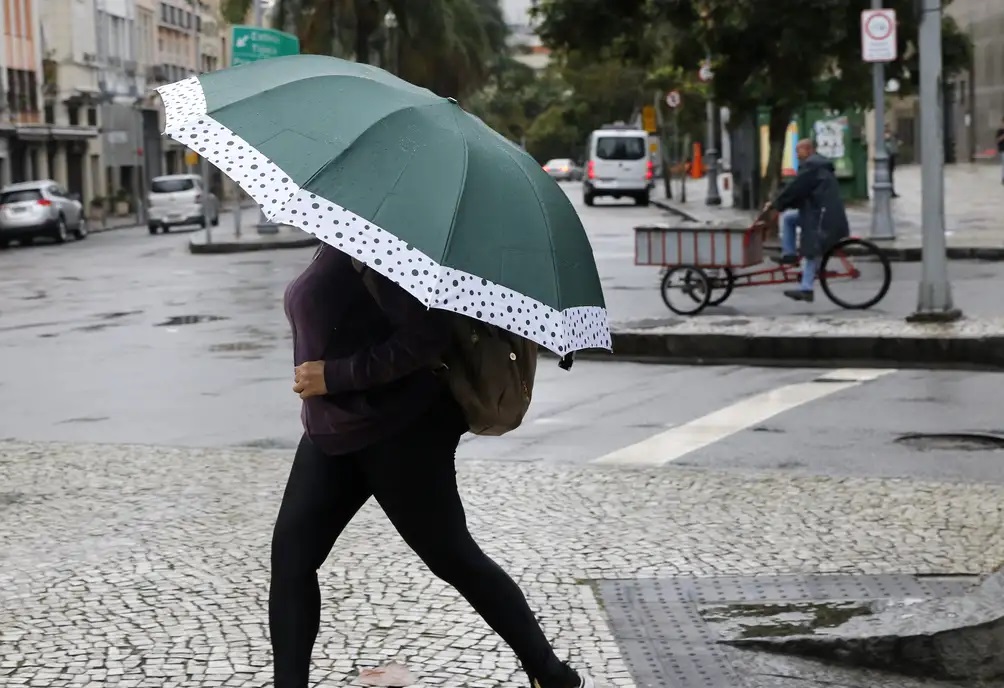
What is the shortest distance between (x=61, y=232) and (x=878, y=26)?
2607 centimetres

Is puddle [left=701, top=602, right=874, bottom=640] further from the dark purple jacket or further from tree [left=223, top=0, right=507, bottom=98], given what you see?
tree [left=223, top=0, right=507, bottom=98]

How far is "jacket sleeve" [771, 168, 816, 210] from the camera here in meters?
16.8

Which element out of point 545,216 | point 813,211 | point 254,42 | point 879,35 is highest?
point 254,42

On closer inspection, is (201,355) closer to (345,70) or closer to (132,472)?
(132,472)

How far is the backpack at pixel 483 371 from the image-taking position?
4.21 m

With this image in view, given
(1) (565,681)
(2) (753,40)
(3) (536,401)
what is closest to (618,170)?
(2) (753,40)

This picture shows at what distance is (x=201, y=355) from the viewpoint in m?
14.4

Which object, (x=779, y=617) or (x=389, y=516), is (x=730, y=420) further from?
(x=389, y=516)

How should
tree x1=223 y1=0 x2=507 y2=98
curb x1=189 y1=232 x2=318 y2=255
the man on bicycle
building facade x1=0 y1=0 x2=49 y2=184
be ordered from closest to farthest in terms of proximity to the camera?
the man on bicycle → curb x1=189 y1=232 x2=318 y2=255 → tree x1=223 y1=0 x2=507 y2=98 → building facade x1=0 y1=0 x2=49 y2=184

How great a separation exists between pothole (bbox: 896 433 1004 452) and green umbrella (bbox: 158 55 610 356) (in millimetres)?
5515

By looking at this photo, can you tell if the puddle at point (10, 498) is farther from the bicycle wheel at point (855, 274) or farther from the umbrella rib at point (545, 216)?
the bicycle wheel at point (855, 274)

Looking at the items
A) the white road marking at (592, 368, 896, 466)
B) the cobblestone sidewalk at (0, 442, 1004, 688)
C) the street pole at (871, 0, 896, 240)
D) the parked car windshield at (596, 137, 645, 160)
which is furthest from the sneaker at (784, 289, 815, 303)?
the parked car windshield at (596, 137, 645, 160)

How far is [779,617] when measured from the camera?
18.8 feet

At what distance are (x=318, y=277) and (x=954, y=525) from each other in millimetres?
3755
